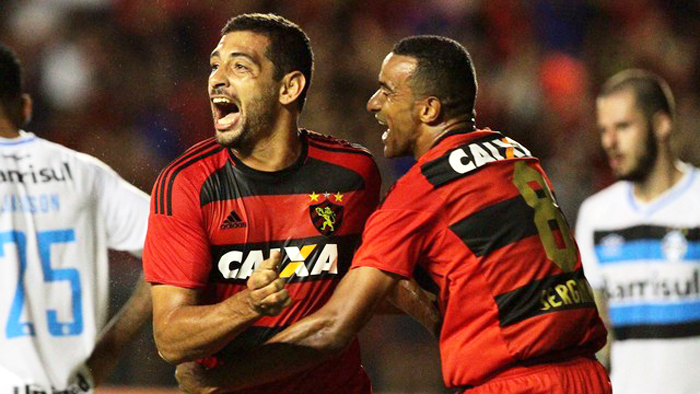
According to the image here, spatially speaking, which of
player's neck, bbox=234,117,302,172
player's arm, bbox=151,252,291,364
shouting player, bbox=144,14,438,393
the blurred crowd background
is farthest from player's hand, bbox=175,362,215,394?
the blurred crowd background

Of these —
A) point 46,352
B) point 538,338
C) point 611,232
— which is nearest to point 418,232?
point 538,338

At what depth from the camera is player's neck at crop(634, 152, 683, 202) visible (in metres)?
6.03

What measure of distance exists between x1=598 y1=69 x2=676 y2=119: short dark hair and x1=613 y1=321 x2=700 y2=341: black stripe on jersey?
115 cm

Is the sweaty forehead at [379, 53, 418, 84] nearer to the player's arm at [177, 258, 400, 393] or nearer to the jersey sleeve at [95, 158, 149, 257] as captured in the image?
the player's arm at [177, 258, 400, 393]

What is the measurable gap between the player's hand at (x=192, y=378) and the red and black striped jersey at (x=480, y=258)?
0.71m

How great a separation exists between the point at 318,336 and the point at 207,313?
0.38 meters

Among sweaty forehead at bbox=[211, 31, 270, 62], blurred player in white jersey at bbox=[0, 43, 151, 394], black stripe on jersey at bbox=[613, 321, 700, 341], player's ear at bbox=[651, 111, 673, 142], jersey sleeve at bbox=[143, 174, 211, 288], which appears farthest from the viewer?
player's ear at bbox=[651, 111, 673, 142]

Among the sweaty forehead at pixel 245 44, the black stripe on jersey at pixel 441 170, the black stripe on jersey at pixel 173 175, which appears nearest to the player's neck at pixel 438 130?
the black stripe on jersey at pixel 441 170

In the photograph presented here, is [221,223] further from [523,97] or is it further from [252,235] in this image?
[523,97]

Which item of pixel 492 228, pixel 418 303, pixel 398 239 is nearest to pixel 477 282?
pixel 492 228

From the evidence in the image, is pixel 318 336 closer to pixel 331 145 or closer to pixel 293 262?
pixel 293 262

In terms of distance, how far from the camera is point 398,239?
379 cm

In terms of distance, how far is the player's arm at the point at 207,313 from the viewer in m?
3.46

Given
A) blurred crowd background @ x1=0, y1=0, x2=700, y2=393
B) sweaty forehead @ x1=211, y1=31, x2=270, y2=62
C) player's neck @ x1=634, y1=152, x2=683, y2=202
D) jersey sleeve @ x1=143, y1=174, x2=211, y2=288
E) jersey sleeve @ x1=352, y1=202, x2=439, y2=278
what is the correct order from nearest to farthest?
jersey sleeve @ x1=352, y1=202, x2=439, y2=278
jersey sleeve @ x1=143, y1=174, x2=211, y2=288
sweaty forehead @ x1=211, y1=31, x2=270, y2=62
player's neck @ x1=634, y1=152, x2=683, y2=202
blurred crowd background @ x1=0, y1=0, x2=700, y2=393
